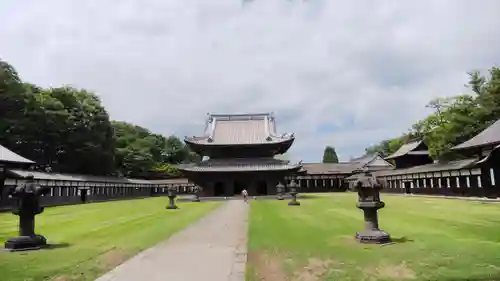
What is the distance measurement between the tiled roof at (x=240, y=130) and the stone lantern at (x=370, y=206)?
36.9 metres

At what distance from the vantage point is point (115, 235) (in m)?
12.7

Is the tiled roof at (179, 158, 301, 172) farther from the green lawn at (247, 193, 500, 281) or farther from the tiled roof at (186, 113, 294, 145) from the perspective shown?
the green lawn at (247, 193, 500, 281)

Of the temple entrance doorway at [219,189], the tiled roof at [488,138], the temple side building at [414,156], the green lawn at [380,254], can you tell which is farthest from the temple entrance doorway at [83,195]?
the temple side building at [414,156]

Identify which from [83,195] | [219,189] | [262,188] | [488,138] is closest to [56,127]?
[83,195]

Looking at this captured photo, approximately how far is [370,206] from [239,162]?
37.4 meters

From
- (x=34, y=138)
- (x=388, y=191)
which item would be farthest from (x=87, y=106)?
(x=388, y=191)

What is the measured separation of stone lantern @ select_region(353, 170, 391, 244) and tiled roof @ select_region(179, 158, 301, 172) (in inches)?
1316

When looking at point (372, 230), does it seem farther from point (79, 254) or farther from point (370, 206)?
point (79, 254)

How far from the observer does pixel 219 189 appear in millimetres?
46781

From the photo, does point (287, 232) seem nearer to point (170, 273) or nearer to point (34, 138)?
point (170, 273)

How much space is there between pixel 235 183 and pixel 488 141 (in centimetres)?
2777

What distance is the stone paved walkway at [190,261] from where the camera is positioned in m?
6.99

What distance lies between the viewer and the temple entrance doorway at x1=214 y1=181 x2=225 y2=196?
46.5 m

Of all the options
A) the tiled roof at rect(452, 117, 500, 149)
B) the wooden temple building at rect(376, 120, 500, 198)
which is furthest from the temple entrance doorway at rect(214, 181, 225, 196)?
the tiled roof at rect(452, 117, 500, 149)
